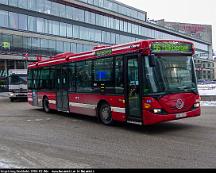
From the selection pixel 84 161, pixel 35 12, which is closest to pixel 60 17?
pixel 35 12

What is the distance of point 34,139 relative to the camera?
32.4ft

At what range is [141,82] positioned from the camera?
402 inches

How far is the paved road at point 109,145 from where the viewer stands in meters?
6.91

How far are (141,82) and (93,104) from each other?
3.27 m

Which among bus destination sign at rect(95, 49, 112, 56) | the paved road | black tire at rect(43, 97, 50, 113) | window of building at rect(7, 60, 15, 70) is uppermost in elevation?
window of building at rect(7, 60, 15, 70)

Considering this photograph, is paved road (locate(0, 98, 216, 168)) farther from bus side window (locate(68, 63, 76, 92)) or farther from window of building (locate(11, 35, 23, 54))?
window of building (locate(11, 35, 23, 54))

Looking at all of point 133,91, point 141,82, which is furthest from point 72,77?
point 141,82

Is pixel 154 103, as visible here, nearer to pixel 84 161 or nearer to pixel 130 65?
pixel 130 65

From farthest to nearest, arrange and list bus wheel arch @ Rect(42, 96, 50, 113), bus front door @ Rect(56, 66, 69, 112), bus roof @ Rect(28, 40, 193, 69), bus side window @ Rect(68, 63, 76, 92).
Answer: bus wheel arch @ Rect(42, 96, 50, 113)
bus front door @ Rect(56, 66, 69, 112)
bus side window @ Rect(68, 63, 76, 92)
bus roof @ Rect(28, 40, 193, 69)

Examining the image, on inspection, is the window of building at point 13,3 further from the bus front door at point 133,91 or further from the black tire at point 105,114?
the bus front door at point 133,91

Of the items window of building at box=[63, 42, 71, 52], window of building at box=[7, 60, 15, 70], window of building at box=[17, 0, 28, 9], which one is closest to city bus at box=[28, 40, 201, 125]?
window of building at box=[7, 60, 15, 70]

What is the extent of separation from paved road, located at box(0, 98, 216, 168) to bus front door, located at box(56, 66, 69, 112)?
245cm

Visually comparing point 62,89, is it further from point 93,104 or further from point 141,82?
point 141,82

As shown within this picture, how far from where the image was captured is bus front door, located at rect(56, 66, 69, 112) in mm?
15180
